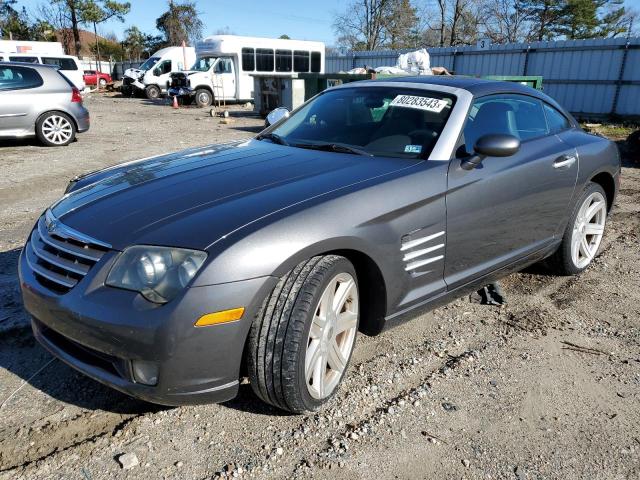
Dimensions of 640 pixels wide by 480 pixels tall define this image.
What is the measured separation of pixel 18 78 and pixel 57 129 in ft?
3.67

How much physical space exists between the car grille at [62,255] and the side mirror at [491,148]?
1.97 meters

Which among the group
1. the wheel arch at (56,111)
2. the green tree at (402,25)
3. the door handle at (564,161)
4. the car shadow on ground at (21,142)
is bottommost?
the car shadow on ground at (21,142)

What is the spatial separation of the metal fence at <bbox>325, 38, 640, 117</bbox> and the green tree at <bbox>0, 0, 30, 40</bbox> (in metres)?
46.3

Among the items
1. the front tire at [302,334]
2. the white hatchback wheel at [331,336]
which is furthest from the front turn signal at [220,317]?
the white hatchback wheel at [331,336]

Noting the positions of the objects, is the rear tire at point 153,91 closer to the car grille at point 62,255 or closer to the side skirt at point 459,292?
the side skirt at point 459,292

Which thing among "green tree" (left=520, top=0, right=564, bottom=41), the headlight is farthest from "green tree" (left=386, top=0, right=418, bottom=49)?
the headlight

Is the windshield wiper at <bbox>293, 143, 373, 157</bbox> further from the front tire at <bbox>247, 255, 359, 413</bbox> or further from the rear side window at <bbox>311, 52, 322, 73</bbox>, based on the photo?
the rear side window at <bbox>311, 52, 322, 73</bbox>

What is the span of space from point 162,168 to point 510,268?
228 cm

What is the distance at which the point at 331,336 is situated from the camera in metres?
2.47

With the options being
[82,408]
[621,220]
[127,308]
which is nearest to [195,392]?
[127,308]

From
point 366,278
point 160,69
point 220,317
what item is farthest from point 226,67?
point 220,317

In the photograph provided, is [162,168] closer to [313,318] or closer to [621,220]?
[313,318]

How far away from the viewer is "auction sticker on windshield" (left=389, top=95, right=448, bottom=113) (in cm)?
319

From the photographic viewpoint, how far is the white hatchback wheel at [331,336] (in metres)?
2.36
